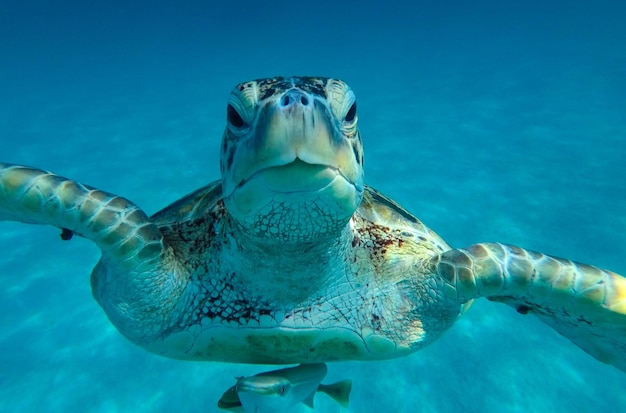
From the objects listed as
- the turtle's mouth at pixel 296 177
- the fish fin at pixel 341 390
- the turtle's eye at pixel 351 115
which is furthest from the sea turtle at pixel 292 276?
the fish fin at pixel 341 390

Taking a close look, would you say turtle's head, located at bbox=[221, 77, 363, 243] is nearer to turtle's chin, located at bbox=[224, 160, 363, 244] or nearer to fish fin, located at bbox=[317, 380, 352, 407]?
turtle's chin, located at bbox=[224, 160, 363, 244]

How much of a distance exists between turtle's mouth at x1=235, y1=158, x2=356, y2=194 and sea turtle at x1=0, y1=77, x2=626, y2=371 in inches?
4.5

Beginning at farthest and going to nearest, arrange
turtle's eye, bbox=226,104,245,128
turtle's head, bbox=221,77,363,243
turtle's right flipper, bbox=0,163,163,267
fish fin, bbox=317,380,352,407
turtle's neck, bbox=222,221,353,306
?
fish fin, bbox=317,380,352,407 → turtle's right flipper, bbox=0,163,163,267 → turtle's neck, bbox=222,221,353,306 → turtle's eye, bbox=226,104,245,128 → turtle's head, bbox=221,77,363,243

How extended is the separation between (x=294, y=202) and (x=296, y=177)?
140 millimetres

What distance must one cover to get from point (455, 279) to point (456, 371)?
8.16 feet

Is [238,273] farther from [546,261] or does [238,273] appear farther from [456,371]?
[456,371]

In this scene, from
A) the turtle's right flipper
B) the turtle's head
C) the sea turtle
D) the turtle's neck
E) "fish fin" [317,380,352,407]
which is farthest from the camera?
"fish fin" [317,380,352,407]

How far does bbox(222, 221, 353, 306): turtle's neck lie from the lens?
6.43 ft

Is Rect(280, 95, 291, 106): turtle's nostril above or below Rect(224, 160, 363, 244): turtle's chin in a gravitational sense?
above

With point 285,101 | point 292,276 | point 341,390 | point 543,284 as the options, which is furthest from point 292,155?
point 341,390

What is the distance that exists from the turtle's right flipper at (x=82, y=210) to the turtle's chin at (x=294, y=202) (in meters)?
A: 0.71

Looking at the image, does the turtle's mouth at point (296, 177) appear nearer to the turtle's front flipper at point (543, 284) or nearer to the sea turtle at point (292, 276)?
the sea turtle at point (292, 276)

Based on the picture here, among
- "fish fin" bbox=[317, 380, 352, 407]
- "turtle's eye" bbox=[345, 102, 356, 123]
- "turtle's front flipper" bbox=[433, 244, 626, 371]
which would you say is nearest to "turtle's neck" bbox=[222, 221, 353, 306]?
"turtle's eye" bbox=[345, 102, 356, 123]

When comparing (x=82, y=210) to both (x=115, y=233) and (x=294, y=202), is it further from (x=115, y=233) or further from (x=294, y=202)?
(x=294, y=202)
